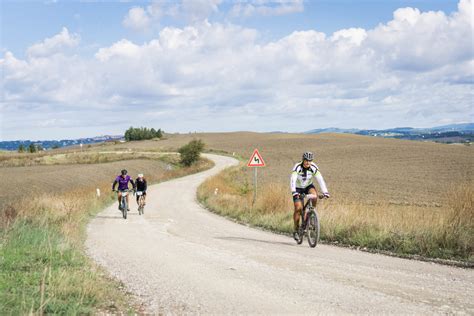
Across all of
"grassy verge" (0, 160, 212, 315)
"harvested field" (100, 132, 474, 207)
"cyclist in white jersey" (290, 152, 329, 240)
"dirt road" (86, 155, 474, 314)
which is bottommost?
"harvested field" (100, 132, 474, 207)

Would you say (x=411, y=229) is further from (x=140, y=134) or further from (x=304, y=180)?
(x=140, y=134)

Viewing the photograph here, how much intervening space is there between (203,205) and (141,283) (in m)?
18.2

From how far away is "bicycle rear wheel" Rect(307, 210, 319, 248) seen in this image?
11172mm

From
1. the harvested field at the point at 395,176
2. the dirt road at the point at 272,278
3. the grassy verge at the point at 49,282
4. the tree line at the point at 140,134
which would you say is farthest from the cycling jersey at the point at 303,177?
the tree line at the point at 140,134

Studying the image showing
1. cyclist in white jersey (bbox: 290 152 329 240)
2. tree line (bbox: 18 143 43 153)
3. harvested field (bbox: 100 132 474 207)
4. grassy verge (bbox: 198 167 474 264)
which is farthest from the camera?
tree line (bbox: 18 143 43 153)

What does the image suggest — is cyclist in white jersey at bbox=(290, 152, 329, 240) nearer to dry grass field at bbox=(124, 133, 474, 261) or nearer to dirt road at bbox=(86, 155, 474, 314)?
dirt road at bbox=(86, 155, 474, 314)

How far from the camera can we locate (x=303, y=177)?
1170 cm

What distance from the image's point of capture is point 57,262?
841 cm

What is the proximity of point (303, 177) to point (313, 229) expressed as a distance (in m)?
1.28

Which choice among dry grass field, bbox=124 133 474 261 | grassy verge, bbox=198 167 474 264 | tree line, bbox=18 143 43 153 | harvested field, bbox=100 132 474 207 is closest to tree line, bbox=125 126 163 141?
tree line, bbox=18 143 43 153

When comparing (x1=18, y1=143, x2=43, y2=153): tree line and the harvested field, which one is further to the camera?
(x1=18, y1=143, x2=43, y2=153): tree line

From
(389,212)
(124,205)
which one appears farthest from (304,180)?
(124,205)

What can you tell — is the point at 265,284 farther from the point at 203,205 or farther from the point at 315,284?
the point at 203,205

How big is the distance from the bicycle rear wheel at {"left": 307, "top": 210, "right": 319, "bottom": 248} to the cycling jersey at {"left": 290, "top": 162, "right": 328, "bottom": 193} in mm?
681
